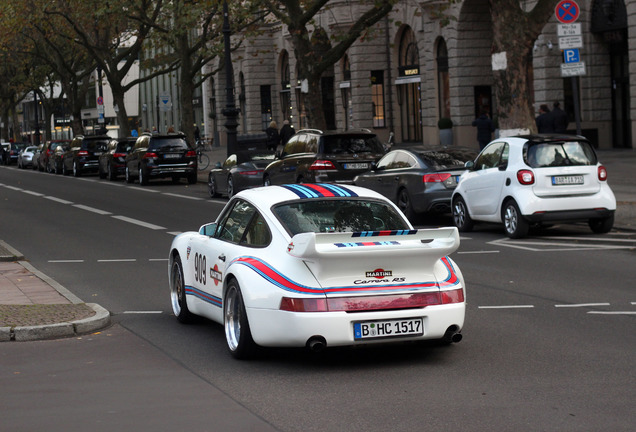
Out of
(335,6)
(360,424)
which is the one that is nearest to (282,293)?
(360,424)

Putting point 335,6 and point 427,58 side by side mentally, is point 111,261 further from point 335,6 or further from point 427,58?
point 335,6

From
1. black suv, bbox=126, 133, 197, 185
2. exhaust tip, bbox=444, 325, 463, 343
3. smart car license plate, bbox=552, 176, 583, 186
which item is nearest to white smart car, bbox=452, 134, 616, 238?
smart car license plate, bbox=552, 176, 583, 186

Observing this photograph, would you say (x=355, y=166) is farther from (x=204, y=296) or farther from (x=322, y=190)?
(x=322, y=190)

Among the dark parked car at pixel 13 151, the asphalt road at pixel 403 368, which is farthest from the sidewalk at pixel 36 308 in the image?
the dark parked car at pixel 13 151

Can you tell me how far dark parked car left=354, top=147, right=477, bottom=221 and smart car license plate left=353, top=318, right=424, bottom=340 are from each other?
1184 cm

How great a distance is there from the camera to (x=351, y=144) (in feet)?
82.4

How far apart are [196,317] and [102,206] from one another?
17.8 m

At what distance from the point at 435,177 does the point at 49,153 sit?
39.0m

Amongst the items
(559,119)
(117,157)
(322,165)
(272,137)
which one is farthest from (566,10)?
(117,157)

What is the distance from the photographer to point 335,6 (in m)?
50.5

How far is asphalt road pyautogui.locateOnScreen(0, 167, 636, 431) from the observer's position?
6.61 meters

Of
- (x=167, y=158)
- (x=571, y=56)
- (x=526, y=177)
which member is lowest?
(x=526, y=177)

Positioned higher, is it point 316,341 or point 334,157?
point 334,157

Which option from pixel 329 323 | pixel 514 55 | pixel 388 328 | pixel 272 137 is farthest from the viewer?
pixel 272 137
